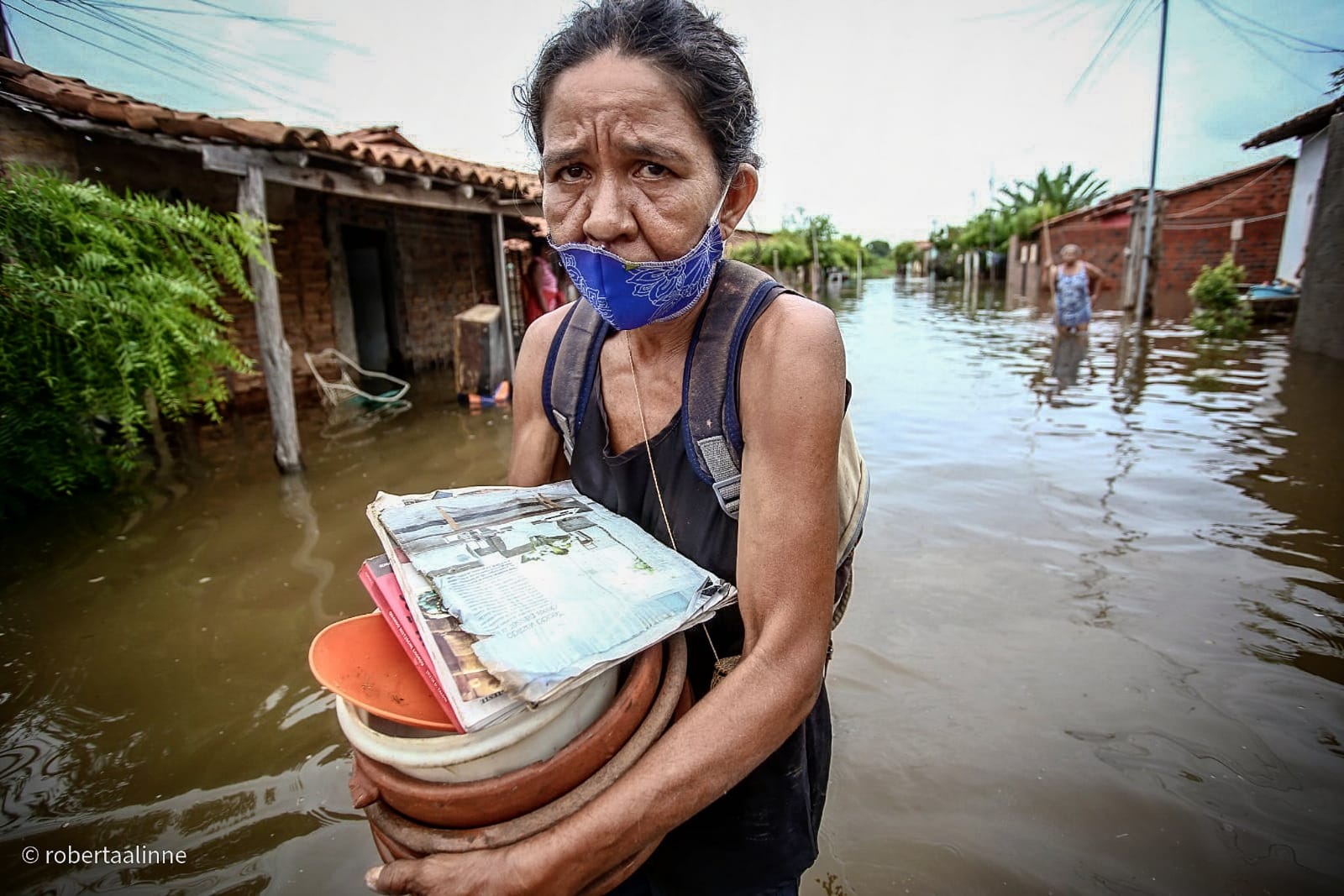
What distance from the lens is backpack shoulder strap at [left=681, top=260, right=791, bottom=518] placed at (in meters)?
1.04

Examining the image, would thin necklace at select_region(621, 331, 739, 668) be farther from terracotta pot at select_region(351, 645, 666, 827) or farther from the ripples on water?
the ripples on water

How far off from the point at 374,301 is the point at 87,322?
21.0 feet

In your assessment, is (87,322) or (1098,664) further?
(87,322)

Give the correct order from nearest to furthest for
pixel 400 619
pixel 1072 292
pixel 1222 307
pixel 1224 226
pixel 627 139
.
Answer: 1. pixel 400 619
2. pixel 627 139
3. pixel 1072 292
4. pixel 1222 307
5. pixel 1224 226

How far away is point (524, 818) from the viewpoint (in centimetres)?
79

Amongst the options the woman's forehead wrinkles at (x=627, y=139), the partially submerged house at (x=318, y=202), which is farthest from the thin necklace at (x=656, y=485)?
the partially submerged house at (x=318, y=202)

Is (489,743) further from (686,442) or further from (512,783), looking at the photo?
(686,442)

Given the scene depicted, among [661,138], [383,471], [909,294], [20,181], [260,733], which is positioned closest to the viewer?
[661,138]

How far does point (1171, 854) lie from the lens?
1.98 m

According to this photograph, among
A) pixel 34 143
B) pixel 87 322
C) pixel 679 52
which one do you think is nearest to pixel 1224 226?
pixel 679 52

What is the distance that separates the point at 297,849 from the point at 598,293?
2180 mm

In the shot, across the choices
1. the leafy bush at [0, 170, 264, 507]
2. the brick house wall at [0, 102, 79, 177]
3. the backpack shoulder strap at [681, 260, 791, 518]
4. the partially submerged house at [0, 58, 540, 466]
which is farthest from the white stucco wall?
the brick house wall at [0, 102, 79, 177]

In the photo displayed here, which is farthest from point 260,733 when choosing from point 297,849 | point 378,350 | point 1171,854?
point 378,350

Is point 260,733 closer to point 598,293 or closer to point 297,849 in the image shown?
point 297,849
